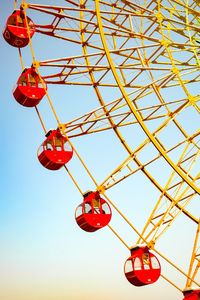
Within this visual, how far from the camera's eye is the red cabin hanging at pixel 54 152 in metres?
15.8

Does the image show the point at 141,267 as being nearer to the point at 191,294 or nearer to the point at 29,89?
the point at 191,294

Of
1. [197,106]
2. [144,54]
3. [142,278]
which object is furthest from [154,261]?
[144,54]

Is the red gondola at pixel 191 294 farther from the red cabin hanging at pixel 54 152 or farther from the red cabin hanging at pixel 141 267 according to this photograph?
the red cabin hanging at pixel 54 152

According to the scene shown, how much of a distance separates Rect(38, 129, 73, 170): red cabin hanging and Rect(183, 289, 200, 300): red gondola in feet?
17.0

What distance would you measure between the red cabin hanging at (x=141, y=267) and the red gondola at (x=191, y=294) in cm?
92

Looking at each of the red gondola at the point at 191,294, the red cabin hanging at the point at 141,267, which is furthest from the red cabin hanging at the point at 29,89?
the red gondola at the point at 191,294

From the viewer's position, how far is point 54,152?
52.2 ft

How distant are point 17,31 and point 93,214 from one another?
6.08 meters

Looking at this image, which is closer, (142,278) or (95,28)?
(142,278)

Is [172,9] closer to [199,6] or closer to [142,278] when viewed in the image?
[199,6]

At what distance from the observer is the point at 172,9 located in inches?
641

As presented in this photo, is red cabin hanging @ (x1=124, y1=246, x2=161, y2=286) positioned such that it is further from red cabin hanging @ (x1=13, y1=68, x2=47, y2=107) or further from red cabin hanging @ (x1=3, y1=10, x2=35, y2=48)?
red cabin hanging @ (x1=3, y1=10, x2=35, y2=48)

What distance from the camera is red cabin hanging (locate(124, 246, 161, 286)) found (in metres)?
13.9

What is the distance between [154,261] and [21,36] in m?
7.80
